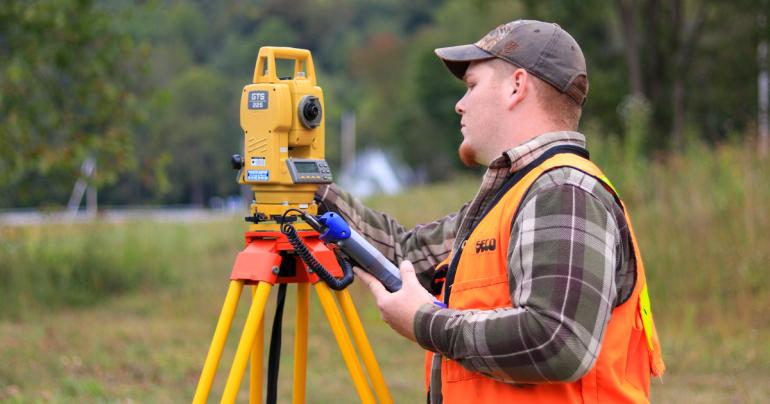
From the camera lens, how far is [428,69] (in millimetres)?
57062

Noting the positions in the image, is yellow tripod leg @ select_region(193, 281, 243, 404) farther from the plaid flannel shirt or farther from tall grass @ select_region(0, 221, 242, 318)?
tall grass @ select_region(0, 221, 242, 318)

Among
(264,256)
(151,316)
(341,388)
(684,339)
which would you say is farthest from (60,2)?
(264,256)

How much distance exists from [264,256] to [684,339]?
19.4 feet

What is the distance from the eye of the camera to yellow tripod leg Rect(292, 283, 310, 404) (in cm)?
325

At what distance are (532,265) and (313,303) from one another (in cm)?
733

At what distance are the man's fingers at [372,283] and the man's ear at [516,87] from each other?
0.59 meters

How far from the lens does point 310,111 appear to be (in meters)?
3.14

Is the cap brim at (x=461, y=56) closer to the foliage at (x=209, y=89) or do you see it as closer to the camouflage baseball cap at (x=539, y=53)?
the camouflage baseball cap at (x=539, y=53)

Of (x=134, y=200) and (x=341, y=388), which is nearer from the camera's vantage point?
(x=341, y=388)

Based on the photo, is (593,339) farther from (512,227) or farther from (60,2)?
(60,2)

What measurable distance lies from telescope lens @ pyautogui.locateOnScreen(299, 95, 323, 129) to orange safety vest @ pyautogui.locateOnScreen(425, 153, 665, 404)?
76cm

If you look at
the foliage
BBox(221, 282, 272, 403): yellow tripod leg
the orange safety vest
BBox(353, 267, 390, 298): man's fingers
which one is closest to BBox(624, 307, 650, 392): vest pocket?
the orange safety vest

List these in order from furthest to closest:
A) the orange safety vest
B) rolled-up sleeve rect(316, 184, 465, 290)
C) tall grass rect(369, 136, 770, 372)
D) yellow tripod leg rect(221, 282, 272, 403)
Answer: tall grass rect(369, 136, 770, 372) < rolled-up sleeve rect(316, 184, 465, 290) < yellow tripod leg rect(221, 282, 272, 403) < the orange safety vest

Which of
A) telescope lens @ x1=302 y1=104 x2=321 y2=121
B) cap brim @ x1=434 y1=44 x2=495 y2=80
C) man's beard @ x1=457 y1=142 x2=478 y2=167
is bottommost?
man's beard @ x1=457 y1=142 x2=478 y2=167
